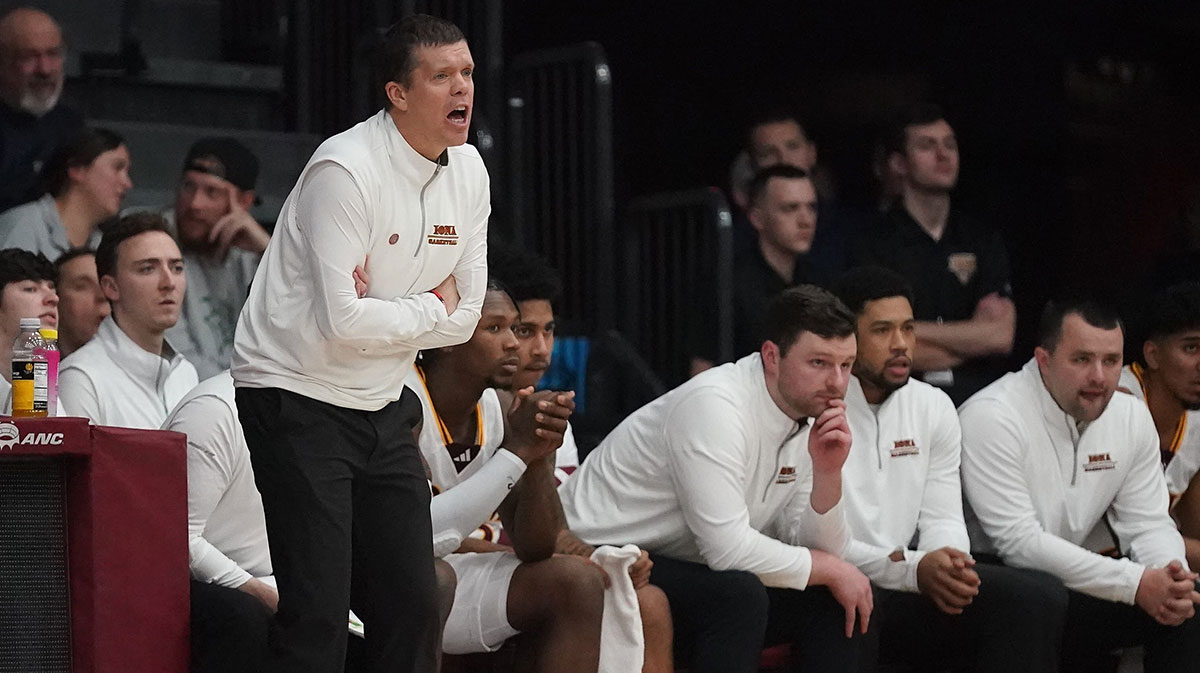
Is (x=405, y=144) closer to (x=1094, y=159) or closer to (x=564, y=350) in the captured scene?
(x=564, y=350)

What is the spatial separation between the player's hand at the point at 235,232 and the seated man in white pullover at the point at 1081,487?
8.05 ft

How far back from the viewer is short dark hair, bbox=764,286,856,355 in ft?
16.6

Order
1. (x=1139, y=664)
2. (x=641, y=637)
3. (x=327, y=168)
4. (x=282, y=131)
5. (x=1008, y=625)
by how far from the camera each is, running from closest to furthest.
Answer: (x=327, y=168) → (x=641, y=637) → (x=1008, y=625) → (x=1139, y=664) → (x=282, y=131)

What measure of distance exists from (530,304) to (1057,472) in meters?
1.94

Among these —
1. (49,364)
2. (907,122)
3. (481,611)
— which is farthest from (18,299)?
(907,122)

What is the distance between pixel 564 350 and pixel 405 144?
10.9 feet

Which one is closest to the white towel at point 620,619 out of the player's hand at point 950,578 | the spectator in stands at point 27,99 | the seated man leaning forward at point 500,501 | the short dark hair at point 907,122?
the seated man leaning forward at point 500,501

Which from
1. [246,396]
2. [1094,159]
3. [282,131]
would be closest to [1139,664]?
[1094,159]

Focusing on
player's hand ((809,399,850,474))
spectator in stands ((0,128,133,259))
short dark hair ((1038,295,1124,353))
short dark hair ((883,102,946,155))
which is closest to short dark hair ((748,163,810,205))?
short dark hair ((883,102,946,155))

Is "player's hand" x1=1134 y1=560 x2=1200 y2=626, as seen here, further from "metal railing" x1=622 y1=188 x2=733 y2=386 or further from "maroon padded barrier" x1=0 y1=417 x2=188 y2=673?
"maroon padded barrier" x1=0 y1=417 x2=188 y2=673

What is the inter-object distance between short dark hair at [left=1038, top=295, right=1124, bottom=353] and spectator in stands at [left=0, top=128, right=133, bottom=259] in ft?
10.2

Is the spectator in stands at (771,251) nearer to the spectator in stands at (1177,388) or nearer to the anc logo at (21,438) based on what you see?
the spectator in stands at (1177,388)

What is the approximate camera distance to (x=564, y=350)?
691cm

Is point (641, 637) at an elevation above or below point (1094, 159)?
below
